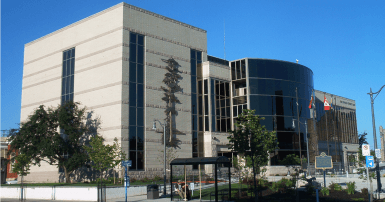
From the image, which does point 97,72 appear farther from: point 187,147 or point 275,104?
point 275,104

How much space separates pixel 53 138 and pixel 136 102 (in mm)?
10000

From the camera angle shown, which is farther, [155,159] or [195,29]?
[195,29]

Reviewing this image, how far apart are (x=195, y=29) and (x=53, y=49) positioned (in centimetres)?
2030

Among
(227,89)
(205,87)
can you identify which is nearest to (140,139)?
(205,87)

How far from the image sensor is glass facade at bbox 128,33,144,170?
42.4 metres

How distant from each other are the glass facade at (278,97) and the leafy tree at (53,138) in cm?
2305

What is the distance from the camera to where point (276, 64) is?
52688 millimetres

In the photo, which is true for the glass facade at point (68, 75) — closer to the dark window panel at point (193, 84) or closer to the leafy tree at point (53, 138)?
the leafy tree at point (53, 138)

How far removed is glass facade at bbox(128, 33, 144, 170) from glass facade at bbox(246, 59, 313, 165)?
15067 mm

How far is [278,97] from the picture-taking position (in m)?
51.8

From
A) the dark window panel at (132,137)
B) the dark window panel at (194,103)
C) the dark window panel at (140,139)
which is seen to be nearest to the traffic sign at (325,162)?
the dark window panel at (132,137)

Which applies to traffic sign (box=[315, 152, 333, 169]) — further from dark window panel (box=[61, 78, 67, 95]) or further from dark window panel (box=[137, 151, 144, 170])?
dark window panel (box=[61, 78, 67, 95])

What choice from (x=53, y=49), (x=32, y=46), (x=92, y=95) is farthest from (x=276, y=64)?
(x=32, y=46)

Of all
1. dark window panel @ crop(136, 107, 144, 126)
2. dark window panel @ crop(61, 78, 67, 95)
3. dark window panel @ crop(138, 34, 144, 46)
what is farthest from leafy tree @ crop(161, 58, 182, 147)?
dark window panel @ crop(61, 78, 67, 95)
